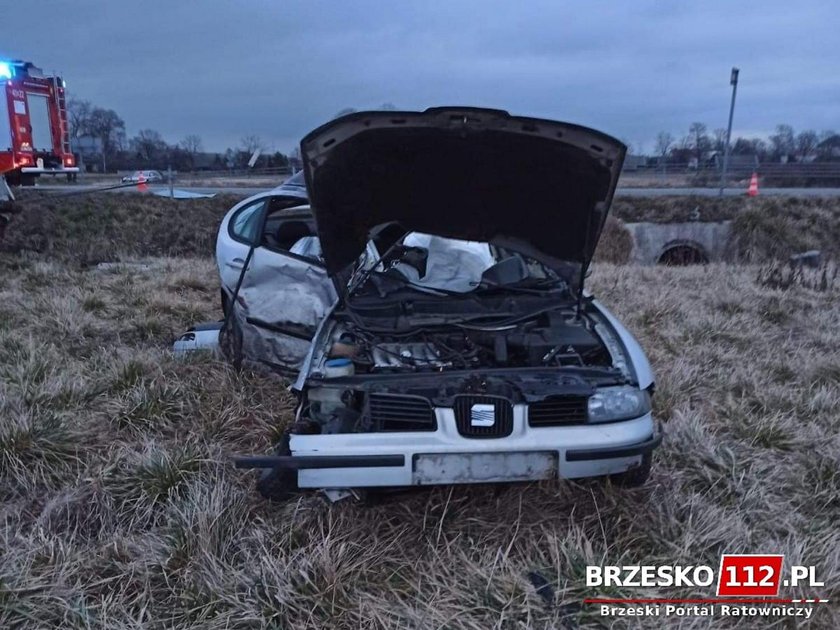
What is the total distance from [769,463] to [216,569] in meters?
2.84

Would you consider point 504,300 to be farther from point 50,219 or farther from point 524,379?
point 50,219

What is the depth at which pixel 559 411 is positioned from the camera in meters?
2.59

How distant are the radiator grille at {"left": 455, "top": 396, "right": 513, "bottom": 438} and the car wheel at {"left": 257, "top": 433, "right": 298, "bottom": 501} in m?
0.75

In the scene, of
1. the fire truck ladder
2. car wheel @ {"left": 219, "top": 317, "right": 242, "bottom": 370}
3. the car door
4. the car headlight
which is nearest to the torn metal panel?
the car door

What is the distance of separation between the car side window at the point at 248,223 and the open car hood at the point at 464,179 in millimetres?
1538

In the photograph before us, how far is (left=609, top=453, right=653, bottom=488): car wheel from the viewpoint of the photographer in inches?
106

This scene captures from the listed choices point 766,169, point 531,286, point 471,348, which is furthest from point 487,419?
point 766,169

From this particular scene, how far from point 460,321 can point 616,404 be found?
95 cm

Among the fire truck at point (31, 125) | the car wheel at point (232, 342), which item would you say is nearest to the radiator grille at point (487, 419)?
the car wheel at point (232, 342)

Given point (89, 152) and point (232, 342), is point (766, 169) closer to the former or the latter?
point (232, 342)

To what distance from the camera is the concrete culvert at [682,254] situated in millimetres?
13859

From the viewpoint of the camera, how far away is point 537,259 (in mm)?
3490

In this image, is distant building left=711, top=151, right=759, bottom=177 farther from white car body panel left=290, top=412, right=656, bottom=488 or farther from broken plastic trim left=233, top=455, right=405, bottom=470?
broken plastic trim left=233, top=455, right=405, bottom=470

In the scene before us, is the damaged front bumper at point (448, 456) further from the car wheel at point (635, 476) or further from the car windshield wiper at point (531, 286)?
the car windshield wiper at point (531, 286)
